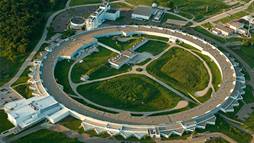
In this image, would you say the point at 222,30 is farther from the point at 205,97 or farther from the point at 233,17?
the point at 205,97

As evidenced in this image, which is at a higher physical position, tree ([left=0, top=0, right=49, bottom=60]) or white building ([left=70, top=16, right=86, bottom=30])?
tree ([left=0, top=0, right=49, bottom=60])

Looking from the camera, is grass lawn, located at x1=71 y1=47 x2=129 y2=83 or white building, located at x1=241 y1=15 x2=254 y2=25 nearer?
grass lawn, located at x1=71 y1=47 x2=129 y2=83

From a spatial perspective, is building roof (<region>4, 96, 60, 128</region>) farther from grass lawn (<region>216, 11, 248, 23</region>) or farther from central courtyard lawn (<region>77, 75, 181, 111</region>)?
grass lawn (<region>216, 11, 248, 23</region>)

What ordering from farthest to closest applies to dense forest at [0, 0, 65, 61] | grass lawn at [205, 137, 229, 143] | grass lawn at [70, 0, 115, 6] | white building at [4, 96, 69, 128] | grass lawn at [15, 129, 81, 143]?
grass lawn at [70, 0, 115, 6]
dense forest at [0, 0, 65, 61]
white building at [4, 96, 69, 128]
grass lawn at [205, 137, 229, 143]
grass lawn at [15, 129, 81, 143]

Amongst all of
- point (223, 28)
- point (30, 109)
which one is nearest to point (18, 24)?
point (30, 109)

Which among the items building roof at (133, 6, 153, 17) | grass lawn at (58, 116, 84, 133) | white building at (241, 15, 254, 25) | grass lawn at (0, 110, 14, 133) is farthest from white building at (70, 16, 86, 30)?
white building at (241, 15, 254, 25)

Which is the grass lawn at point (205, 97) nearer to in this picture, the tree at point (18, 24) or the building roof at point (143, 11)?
the building roof at point (143, 11)
